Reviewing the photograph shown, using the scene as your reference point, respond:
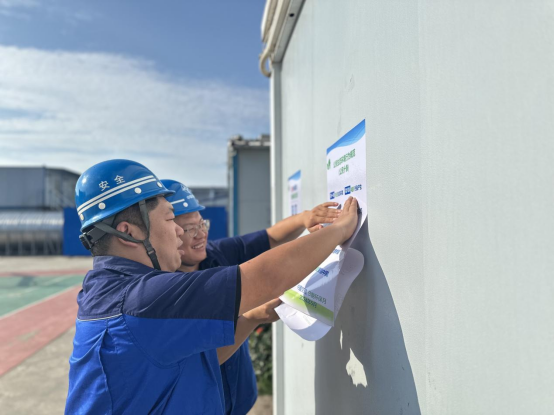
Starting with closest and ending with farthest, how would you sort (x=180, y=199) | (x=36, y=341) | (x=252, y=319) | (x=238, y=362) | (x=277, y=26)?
1. (x=252, y=319)
2. (x=238, y=362)
3. (x=180, y=199)
4. (x=277, y=26)
5. (x=36, y=341)

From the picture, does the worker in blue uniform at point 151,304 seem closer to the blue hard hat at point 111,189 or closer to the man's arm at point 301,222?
the blue hard hat at point 111,189

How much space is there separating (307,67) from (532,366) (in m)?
1.81

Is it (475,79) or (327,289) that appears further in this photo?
(327,289)

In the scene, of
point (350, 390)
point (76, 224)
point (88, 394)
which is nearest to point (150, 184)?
point (88, 394)

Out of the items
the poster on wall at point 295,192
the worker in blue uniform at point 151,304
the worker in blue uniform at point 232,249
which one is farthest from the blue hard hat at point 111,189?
the poster on wall at point 295,192

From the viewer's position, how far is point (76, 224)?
22734 millimetres

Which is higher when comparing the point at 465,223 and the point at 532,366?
the point at 465,223

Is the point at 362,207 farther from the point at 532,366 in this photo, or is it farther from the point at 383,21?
the point at 532,366

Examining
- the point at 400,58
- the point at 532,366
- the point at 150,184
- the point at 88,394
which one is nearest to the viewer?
the point at 532,366

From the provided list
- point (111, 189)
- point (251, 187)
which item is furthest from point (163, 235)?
point (251, 187)

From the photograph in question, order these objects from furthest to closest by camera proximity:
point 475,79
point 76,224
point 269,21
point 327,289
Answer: point 76,224 → point 269,21 → point 327,289 → point 475,79

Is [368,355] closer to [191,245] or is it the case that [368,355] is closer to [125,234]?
[125,234]

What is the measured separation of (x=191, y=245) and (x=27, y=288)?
12679 mm

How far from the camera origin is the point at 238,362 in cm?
210
